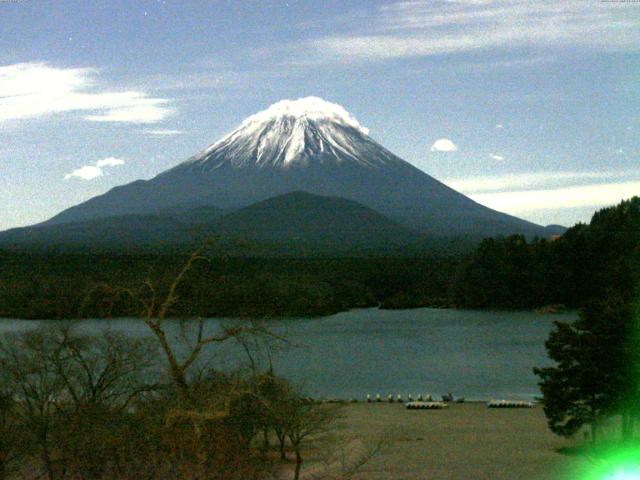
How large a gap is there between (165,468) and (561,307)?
42.9 meters

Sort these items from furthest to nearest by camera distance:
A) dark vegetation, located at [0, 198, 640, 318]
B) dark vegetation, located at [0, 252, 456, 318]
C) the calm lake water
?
dark vegetation, located at [0, 198, 640, 318]
dark vegetation, located at [0, 252, 456, 318]
the calm lake water

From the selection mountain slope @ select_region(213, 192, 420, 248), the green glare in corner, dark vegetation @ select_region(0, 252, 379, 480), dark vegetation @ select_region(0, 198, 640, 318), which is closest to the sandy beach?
the green glare in corner

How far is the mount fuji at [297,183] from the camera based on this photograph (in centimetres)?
9938

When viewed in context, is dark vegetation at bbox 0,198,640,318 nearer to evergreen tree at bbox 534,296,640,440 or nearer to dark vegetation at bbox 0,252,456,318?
dark vegetation at bbox 0,252,456,318

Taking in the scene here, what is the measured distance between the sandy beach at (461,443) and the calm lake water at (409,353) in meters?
1.71

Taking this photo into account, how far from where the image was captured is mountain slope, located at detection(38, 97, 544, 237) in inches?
3939

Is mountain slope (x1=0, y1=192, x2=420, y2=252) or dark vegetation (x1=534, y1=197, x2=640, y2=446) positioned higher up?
mountain slope (x1=0, y1=192, x2=420, y2=252)

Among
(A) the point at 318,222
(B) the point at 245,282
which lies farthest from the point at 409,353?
(A) the point at 318,222

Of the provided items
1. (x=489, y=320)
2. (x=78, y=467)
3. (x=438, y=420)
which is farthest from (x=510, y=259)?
(x=78, y=467)

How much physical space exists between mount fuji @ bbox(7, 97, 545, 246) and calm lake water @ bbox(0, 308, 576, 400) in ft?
174

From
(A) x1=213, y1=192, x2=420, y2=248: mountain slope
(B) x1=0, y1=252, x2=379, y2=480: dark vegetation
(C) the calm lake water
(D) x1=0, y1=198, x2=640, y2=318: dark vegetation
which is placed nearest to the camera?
(B) x1=0, y1=252, x2=379, y2=480: dark vegetation

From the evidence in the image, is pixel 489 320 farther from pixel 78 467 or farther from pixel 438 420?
pixel 78 467

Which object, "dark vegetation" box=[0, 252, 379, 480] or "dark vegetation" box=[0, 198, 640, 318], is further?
"dark vegetation" box=[0, 198, 640, 318]

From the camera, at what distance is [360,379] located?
2444cm
